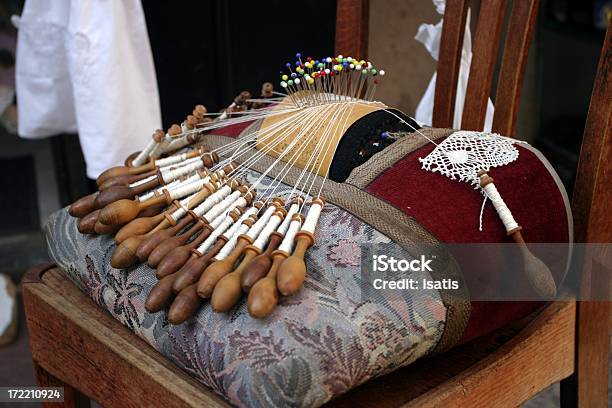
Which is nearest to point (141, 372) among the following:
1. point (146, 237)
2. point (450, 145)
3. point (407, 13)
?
point (146, 237)

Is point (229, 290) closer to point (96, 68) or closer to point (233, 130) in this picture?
point (233, 130)

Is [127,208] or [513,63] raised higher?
[513,63]

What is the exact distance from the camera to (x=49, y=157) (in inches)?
70.4

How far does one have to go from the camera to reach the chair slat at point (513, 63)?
852 millimetres

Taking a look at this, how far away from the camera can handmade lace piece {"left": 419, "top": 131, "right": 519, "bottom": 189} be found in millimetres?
684

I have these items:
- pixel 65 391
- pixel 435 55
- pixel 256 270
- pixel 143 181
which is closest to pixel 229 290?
pixel 256 270

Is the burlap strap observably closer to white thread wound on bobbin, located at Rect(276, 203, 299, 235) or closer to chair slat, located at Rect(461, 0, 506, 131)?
white thread wound on bobbin, located at Rect(276, 203, 299, 235)

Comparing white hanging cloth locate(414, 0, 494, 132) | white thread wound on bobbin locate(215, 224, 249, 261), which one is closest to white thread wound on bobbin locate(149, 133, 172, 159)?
white thread wound on bobbin locate(215, 224, 249, 261)

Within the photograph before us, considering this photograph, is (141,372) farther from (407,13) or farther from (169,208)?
(407,13)

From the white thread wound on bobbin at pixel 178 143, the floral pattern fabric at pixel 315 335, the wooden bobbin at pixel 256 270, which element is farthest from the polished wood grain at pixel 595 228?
the white thread wound on bobbin at pixel 178 143

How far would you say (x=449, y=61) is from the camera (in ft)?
3.06

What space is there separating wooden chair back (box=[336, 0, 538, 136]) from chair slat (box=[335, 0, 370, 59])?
Answer: 125mm

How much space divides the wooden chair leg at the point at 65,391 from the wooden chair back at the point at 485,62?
54cm

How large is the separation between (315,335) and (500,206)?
21 cm
